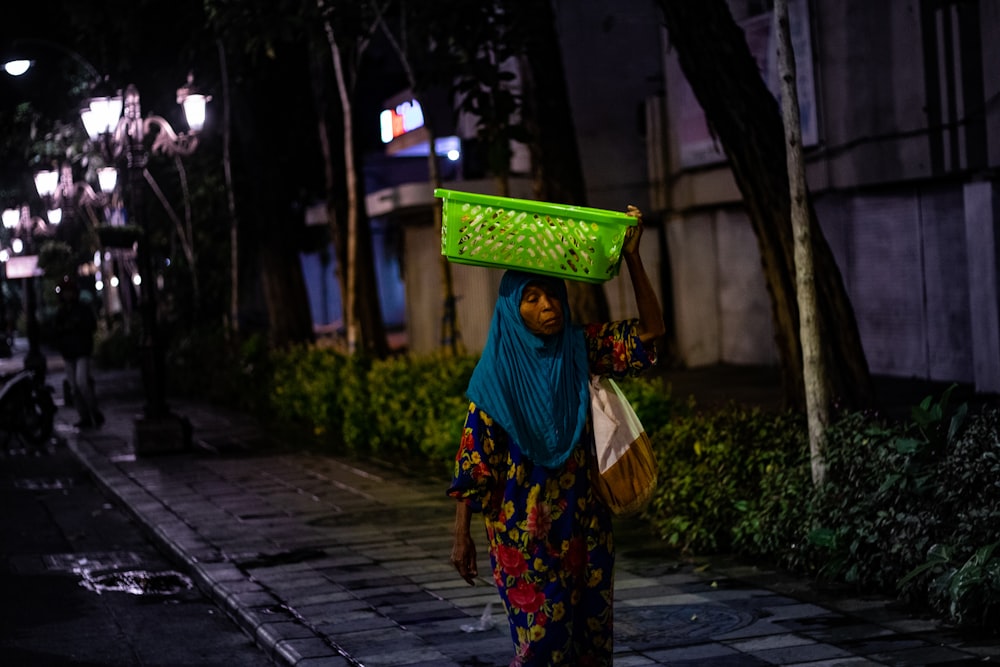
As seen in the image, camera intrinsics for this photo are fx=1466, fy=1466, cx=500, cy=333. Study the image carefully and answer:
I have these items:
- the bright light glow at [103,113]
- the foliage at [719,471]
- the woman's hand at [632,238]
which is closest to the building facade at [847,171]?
the foliage at [719,471]

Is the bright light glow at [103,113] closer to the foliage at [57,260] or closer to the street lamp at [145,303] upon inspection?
the street lamp at [145,303]

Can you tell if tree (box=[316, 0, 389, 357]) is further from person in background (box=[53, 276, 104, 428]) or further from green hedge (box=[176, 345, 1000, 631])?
green hedge (box=[176, 345, 1000, 631])

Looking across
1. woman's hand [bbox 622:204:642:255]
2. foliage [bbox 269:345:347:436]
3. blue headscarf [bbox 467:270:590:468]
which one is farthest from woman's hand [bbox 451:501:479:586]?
foliage [bbox 269:345:347:436]

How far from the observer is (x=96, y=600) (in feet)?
29.4

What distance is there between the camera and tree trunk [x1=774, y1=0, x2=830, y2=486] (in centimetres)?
833

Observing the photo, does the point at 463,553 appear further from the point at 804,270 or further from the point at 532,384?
the point at 804,270

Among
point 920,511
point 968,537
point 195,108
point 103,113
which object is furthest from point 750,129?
point 195,108

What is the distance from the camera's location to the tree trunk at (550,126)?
14.3 meters

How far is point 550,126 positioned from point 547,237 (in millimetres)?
9590

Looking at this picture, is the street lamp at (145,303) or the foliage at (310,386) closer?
the street lamp at (145,303)

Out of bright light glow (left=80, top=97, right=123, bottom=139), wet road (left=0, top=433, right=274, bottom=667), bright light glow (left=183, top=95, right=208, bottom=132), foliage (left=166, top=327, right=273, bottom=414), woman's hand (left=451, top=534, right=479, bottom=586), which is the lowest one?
wet road (left=0, top=433, right=274, bottom=667)

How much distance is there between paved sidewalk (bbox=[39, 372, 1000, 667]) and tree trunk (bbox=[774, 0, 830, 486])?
2.97 feet

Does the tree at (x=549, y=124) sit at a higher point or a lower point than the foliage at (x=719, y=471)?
higher

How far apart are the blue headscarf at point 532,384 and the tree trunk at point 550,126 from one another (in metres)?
8.92
